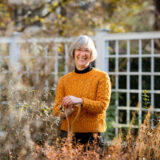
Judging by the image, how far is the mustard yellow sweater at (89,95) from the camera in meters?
2.71

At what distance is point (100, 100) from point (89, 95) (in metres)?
0.12

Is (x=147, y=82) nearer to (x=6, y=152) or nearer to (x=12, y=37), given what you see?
(x=12, y=37)

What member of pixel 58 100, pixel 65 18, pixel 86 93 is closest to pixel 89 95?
pixel 86 93

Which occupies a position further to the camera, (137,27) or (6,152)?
(137,27)

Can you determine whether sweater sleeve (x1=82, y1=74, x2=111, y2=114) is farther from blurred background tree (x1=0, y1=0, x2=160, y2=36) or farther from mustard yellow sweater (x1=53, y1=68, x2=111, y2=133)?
blurred background tree (x1=0, y1=0, x2=160, y2=36)

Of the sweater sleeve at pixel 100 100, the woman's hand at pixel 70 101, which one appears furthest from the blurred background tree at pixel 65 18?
the woman's hand at pixel 70 101

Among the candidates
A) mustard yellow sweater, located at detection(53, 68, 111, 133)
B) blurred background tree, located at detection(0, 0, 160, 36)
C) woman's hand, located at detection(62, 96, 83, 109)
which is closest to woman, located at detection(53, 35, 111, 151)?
mustard yellow sweater, located at detection(53, 68, 111, 133)

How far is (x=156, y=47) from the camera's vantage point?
7.43 meters

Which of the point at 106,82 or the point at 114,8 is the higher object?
the point at 114,8

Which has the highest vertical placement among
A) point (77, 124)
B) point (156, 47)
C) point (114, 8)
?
point (114, 8)

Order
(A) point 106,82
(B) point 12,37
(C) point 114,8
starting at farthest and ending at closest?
1. (C) point 114,8
2. (B) point 12,37
3. (A) point 106,82

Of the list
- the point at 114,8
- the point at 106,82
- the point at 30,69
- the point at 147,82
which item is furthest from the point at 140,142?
the point at 114,8

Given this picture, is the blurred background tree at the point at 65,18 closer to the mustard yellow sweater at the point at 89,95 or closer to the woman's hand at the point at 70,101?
the mustard yellow sweater at the point at 89,95

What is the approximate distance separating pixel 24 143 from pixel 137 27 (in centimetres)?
1506
